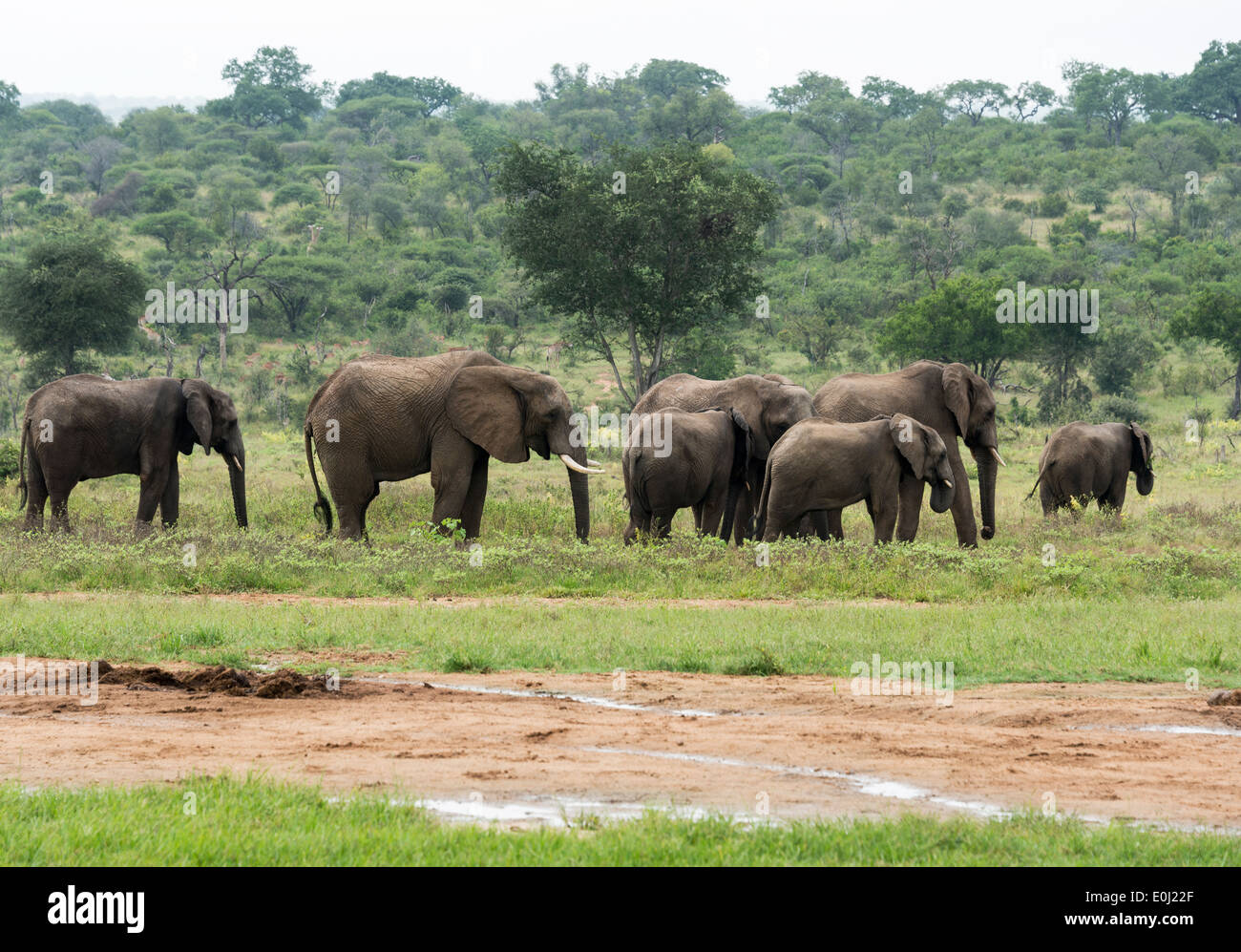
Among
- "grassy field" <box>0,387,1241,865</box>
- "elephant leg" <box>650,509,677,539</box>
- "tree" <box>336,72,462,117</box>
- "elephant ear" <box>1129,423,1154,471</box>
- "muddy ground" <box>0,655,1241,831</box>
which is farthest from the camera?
"tree" <box>336,72,462,117</box>

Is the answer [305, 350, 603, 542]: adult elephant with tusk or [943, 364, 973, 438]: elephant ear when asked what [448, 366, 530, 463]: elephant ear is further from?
[943, 364, 973, 438]: elephant ear

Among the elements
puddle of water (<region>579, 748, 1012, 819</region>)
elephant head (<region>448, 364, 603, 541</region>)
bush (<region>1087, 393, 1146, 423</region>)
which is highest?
bush (<region>1087, 393, 1146, 423</region>)

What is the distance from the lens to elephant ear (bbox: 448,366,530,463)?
16.4 metres

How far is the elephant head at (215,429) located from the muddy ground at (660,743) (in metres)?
8.83

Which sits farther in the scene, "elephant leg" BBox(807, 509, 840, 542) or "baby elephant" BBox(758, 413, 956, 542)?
"elephant leg" BBox(807, 509, 840, 542)

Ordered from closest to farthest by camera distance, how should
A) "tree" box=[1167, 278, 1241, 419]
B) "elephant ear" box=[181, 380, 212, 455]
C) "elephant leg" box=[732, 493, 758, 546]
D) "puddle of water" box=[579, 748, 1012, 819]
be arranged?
"puddle of water" box=[579, 748, 1012, 819], "elephant ear" box=[181, 380, 212, 455], "elephant leg" box=[732, 493, 758, 546], "tree" box=[1167, 278, 1241, 419]

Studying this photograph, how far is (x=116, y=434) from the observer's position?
17516mm

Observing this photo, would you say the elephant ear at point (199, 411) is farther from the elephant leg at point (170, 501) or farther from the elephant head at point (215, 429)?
the elephant leg at point (170, 501)

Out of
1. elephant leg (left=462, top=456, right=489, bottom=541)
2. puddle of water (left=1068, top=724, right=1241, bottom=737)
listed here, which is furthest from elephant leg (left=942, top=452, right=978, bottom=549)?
puddle of water (left=1068, top=724, right=1241, bottom=737)

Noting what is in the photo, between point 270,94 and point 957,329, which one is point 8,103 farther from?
point 957,329

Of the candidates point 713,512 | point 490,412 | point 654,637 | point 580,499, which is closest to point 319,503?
point 490,412

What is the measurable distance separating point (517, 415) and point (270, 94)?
85768 mm

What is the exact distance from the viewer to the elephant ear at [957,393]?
1855 centimetres

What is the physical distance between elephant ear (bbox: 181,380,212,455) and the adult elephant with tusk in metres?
1.56
